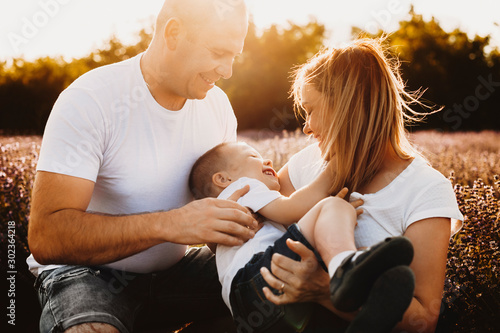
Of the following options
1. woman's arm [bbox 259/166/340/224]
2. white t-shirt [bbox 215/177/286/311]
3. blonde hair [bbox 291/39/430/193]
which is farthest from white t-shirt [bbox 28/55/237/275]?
blonde hair [bbox 291/39/430/193]

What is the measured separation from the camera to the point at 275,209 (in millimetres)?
2186

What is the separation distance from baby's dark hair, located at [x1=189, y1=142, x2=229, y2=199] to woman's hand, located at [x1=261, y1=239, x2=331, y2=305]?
0.85 meters

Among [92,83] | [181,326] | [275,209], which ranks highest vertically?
[92,83]

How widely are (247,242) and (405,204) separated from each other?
0.76m

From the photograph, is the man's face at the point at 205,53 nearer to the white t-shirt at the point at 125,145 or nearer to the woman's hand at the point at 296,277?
the white t-shirt at the point at 125,145

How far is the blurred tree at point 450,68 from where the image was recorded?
18141 millimetres

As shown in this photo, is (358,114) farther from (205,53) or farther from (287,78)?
(287,78)

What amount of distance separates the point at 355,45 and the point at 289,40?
20995mm

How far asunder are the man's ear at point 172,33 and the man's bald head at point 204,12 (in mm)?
40

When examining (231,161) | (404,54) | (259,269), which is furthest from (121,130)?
(404,54)

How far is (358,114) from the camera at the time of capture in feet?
6.91

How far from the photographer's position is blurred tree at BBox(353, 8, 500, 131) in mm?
18141

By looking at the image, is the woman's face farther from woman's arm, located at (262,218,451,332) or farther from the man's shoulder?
the man's shoulder

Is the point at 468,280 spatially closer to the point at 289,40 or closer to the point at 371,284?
the point at 371,284
